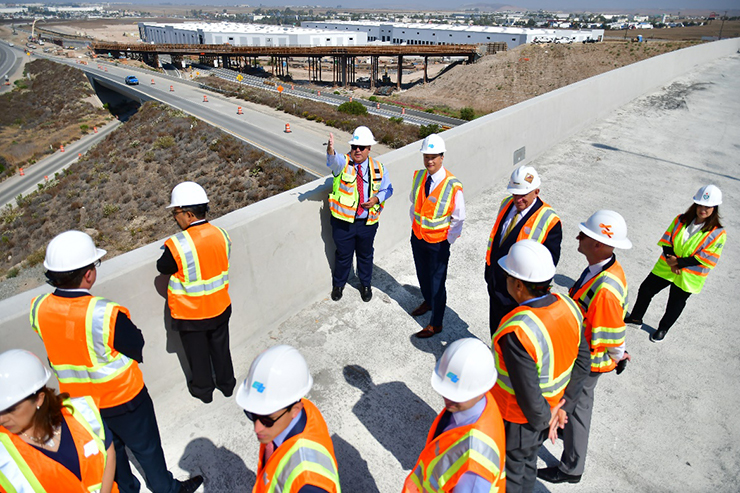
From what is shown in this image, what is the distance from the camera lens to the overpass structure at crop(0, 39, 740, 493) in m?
2.97

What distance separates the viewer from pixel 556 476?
2.93 meters

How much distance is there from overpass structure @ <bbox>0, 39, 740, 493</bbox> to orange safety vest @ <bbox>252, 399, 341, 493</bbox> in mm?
1327

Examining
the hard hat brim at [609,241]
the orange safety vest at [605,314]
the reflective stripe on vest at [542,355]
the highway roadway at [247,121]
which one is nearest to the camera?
the reflective stripe on vest at [542,355]

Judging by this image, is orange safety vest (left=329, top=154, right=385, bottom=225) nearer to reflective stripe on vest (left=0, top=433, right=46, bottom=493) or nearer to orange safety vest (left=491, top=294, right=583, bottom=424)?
orange safety vest (left=491, top=294, right=583, bottom=424)

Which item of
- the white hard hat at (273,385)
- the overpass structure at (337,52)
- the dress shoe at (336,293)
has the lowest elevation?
the overpass structure at (337,52)

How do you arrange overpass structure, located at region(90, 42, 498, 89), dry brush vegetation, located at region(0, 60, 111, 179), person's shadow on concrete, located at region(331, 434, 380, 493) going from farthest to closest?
overpass structure, located at region(90, 42, 498, 89) < dry brush vegetation, located at region(0, 60, 111, 179) < person's shadow on concrete, located at region(331, 434, 380, 493)

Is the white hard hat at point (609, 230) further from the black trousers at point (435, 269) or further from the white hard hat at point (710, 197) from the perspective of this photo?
the white hard hat at point (710, 197)

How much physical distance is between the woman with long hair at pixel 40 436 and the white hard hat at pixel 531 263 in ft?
6.89

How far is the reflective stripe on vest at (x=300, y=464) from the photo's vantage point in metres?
1.63

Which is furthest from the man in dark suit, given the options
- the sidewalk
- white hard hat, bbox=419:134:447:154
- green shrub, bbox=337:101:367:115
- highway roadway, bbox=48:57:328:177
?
green shrub, bbox=337:101:367:115

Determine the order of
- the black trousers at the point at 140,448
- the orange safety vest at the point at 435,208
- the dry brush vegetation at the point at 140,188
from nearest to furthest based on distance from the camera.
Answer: the black trousers at the point at 140,448 → the orange safety vest at the point at 435,208 → the dry brush vegetation at the point at 140,188

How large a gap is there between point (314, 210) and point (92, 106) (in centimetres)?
6360

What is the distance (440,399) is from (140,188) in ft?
88.8

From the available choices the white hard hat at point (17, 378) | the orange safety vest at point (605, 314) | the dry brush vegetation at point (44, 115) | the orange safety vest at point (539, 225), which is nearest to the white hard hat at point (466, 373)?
the orange safety vest at point (605, 314)
